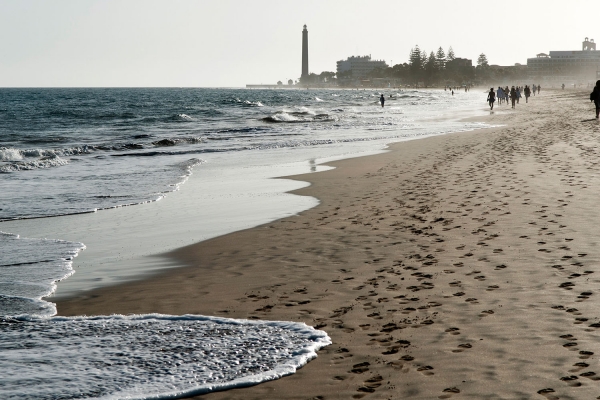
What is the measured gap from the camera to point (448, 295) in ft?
20.0

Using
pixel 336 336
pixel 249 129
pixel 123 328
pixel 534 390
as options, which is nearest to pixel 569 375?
pixel 534 390

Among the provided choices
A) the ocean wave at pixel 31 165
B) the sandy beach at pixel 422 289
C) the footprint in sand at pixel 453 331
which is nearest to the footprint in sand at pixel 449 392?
the sandy beach at pixel 422 289

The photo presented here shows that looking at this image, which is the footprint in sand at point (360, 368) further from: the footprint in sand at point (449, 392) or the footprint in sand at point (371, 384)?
the footprint in sand at point (449, 392)

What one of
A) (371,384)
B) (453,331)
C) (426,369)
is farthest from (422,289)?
(371,384)

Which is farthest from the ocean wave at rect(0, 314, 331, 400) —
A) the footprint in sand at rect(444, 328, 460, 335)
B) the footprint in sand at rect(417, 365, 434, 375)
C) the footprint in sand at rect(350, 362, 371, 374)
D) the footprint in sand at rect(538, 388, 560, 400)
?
the footprint in sand at rect(538, 388, 560, 400)

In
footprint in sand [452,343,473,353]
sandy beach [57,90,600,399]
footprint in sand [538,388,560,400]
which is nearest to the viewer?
footprint in sand [538,388,560,400]

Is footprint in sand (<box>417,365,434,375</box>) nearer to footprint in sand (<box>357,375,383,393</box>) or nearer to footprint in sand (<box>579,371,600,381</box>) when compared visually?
footprint in sand (<box>357,375,383,393</box>)

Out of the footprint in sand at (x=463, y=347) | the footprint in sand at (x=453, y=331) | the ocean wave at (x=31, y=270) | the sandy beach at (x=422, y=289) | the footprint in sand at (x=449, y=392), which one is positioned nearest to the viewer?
the footprint in sand at (x=449, y=392)

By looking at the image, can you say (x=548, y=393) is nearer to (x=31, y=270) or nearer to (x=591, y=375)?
(x=591, y=375)

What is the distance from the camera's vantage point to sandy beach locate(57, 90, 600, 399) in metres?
4.40

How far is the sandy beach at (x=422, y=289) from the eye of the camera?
4398mm

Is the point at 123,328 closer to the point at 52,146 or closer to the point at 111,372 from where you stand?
the point at 111,372

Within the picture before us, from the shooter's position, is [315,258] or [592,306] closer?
[592,306]

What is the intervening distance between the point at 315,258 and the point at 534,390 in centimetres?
411
